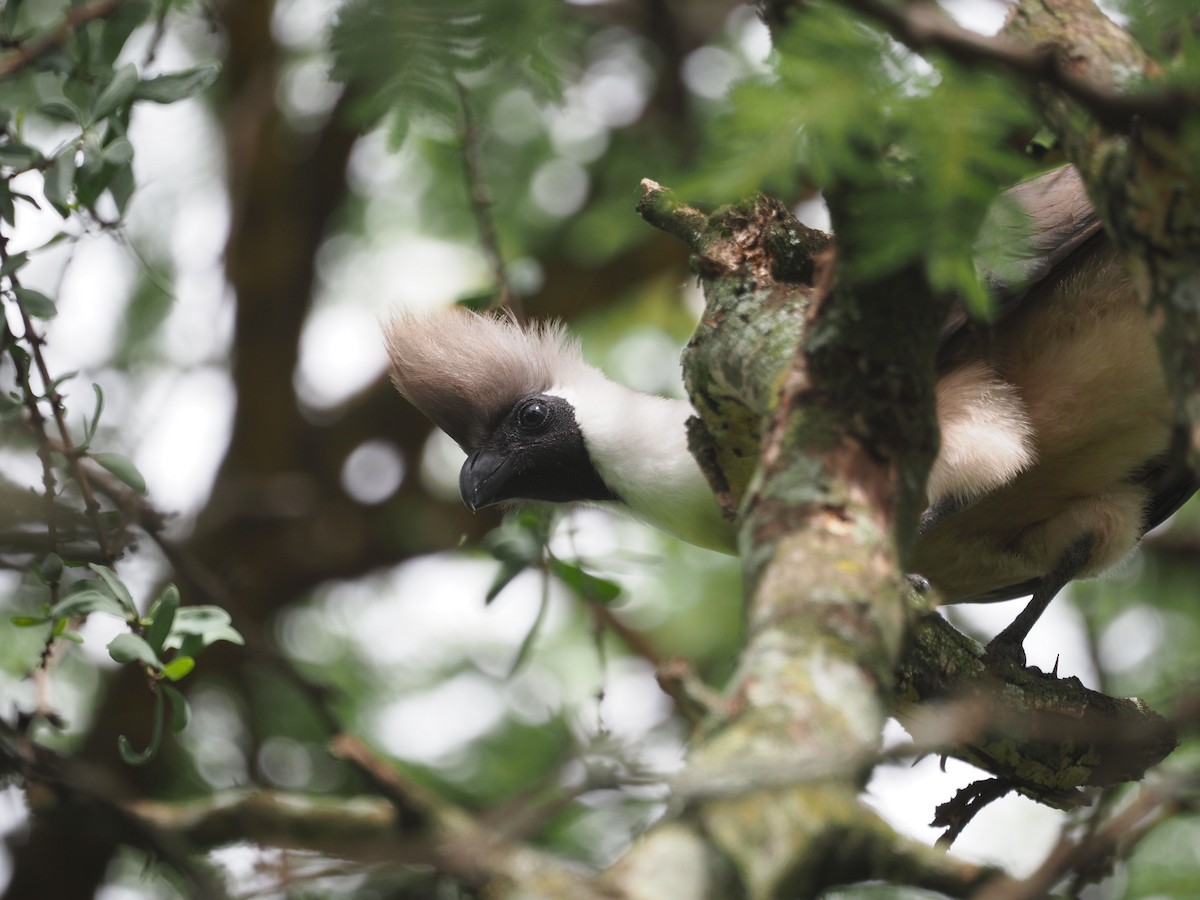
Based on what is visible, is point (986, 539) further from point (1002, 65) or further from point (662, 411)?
point (1002, 65)

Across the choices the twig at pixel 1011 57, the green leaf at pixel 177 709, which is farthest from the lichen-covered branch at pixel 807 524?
the green leaf at pixel 177 709

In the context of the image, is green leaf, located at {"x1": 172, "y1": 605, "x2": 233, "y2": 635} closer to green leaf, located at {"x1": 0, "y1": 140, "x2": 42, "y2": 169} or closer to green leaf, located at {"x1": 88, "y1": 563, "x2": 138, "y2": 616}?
green leaf, located at {"x1": 88, "y1": 563, "x2": 138, "y2": 616}

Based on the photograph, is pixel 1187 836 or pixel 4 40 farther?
pixel 1187 836

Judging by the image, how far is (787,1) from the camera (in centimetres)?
158

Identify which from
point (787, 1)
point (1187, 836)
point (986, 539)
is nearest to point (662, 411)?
point (986, 539)

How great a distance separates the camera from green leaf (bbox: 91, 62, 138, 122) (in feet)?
7.39

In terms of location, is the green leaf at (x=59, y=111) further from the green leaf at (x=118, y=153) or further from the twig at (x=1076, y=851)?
the twig at (x=1076, y=851)

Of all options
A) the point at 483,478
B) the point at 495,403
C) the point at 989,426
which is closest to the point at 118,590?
the point at 483,478

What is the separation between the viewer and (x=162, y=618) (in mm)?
2221

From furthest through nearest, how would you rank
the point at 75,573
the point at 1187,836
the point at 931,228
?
the point at 1187,836
the point at 75,573
the point at 931,228

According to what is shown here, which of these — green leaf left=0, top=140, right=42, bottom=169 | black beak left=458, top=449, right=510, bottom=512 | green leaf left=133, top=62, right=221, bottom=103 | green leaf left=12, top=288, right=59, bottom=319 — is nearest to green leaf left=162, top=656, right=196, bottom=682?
green leaf left=12, top=288, right=59, bottom=319

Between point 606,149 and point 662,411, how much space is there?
8.79ft

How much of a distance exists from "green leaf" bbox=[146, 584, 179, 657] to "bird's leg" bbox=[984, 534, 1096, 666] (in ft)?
6.39

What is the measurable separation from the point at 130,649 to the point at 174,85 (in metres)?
1.12
